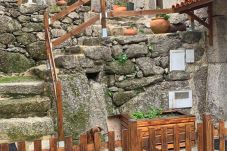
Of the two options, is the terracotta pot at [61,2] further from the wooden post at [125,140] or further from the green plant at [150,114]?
the wooden post at [125,140]

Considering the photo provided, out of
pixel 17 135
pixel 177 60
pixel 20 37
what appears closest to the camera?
pixel 17 135

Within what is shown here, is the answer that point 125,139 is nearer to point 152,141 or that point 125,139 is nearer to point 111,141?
point 111,141

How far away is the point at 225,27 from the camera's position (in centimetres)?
625

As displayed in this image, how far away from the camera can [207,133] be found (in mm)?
3516

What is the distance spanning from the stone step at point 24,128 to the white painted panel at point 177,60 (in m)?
2.19

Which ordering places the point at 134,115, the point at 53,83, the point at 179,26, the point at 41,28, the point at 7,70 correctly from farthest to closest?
the point at 41,28
the point at 7,70
the point at 179,26
the point at 134,115
the point at 53,83

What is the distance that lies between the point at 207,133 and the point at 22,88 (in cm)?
328

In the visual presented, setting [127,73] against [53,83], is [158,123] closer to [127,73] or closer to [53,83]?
[127,73]

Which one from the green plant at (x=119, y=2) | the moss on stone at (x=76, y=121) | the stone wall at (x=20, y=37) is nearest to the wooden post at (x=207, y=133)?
the moss on stone at (x=76, y=121)

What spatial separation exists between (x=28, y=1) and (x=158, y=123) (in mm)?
4203

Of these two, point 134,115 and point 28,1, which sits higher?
point 28,1

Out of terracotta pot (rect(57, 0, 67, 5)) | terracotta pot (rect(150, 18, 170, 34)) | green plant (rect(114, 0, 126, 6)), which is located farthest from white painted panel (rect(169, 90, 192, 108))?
green plant (rect(114, 0, 126, 6))

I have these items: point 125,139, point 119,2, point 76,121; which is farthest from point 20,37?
point 125,139

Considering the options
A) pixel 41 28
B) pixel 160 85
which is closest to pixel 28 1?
pixel 41 28
